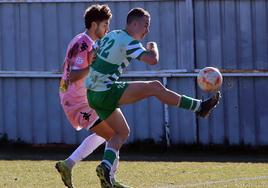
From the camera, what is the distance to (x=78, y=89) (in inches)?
368

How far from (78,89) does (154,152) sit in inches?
183

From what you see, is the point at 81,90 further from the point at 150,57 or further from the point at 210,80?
the point at 210,80

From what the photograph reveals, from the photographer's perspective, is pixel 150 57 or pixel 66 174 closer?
pixel 150 57

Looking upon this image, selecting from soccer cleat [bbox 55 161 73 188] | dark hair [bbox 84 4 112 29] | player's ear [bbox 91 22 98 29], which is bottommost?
soccer cleat [bbox 55 161 73 188]

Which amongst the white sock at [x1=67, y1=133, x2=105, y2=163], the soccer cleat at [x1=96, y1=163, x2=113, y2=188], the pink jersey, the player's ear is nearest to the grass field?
the white sock at [x1=67, y1=133, x2=105, y2=163]

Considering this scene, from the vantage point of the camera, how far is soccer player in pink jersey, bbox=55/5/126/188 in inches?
359

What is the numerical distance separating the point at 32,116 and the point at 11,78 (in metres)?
0.73

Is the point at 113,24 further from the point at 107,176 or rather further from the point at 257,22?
the point at 107,176

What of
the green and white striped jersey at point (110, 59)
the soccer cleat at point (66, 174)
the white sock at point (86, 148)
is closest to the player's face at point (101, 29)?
the green and white striped jersey at point (110, 59)

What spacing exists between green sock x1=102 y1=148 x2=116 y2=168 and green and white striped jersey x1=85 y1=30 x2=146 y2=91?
0.61m

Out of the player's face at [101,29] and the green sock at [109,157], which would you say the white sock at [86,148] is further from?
the player's face at [101,29]

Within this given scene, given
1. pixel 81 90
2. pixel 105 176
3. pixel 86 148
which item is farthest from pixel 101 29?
pixel 105 176

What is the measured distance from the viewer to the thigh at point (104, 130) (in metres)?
9.06

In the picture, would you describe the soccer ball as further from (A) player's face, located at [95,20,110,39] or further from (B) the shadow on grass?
(B) the shadow on grass
